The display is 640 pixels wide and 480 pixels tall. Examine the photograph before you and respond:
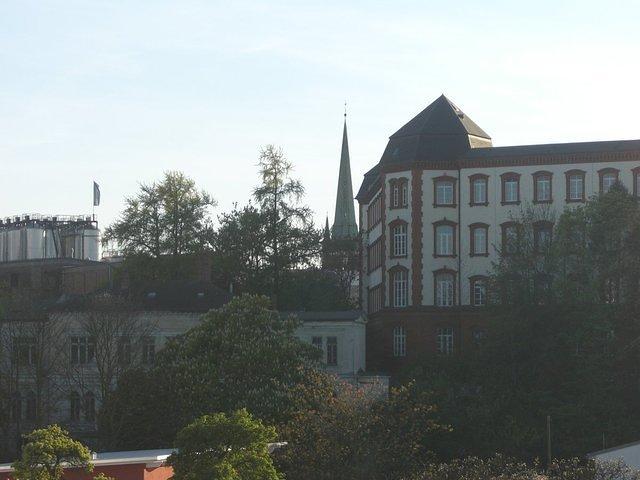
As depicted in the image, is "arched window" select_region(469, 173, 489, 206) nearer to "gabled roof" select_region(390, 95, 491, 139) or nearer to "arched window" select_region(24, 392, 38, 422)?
"gabled roof" select_region(390, 95, 491, 139)

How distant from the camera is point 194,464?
3456cm

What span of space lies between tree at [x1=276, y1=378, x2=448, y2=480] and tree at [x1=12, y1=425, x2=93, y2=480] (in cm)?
1631

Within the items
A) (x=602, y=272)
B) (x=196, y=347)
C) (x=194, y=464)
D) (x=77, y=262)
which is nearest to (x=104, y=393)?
(x=196, y=347)

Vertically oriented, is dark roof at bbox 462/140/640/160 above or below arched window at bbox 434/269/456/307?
above

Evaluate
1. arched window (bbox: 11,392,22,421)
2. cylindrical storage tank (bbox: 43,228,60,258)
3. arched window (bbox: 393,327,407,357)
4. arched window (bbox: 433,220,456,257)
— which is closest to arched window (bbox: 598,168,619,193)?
arched window (bbox: 433,220,456,257)

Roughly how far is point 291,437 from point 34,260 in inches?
2272

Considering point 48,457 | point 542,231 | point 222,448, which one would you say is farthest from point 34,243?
point 48,457

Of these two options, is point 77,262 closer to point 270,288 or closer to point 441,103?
point 270,288

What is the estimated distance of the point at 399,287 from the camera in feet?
254

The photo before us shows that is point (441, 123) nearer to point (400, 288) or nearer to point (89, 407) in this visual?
point (400, 288)

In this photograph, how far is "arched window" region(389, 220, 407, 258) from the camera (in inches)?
3049

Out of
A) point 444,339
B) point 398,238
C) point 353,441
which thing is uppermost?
point 398,238

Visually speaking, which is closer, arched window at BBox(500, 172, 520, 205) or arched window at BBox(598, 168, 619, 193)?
arched window at BBox(598, 168, 619, 193)

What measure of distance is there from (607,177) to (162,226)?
27.4 metres
